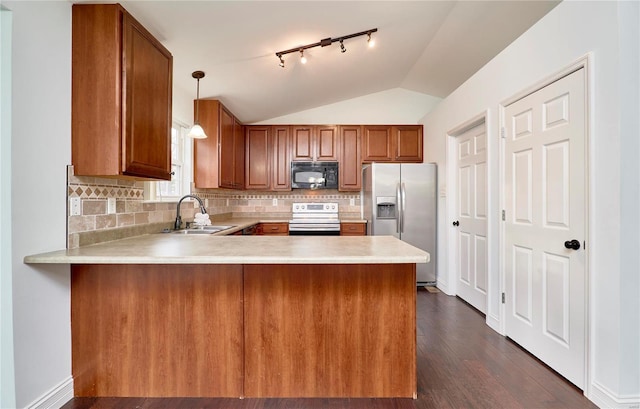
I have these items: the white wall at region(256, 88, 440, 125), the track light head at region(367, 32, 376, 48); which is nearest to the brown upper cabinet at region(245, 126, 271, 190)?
the white wall at region(256, 88, 440, 125)

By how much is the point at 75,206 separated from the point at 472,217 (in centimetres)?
335

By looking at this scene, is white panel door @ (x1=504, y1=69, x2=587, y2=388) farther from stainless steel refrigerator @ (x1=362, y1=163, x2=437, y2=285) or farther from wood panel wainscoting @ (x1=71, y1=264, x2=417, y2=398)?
stainless steel refrigerator @ (x1=362, y1=163, x2=437, y2=285)

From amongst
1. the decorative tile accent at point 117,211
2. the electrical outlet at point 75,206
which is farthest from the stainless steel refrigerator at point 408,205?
the electrical outlet at point 75,206

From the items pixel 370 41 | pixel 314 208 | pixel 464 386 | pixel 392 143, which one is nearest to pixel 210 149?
pixel 314 208

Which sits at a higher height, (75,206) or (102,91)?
(102,91)

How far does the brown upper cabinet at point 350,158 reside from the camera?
461 centimetres

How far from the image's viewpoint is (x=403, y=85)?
15.5 ft

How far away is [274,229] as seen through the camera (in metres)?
4.32

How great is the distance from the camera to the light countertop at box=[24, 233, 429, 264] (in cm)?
143

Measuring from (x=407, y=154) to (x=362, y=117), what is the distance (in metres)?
0.95

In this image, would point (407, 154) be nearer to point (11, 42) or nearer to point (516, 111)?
point (516, 111)

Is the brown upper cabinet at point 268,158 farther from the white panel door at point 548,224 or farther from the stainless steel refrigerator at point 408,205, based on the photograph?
the white panel door at point 548,224

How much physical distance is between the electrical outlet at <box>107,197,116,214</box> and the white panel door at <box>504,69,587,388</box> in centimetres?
297

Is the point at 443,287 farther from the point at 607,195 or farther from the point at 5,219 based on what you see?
the point at 5,219
